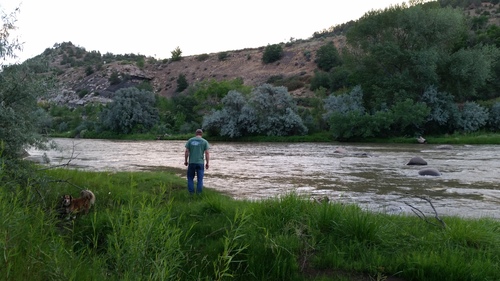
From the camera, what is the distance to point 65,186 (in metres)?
9.91

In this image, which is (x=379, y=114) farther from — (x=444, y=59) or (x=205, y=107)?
(x=205, y=107)

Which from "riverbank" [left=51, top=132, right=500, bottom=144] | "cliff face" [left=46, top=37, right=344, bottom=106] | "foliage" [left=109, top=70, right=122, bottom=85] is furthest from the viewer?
"foliage" [left=109, top=70, right=122, bottom=85]

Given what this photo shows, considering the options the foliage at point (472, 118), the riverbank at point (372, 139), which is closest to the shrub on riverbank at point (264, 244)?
the riverbank at point (372, 139)

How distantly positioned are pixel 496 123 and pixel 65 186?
43989 mm

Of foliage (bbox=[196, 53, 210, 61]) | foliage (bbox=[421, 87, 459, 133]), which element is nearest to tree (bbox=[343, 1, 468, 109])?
foliage (bbox=[421, 87, 459, 133])

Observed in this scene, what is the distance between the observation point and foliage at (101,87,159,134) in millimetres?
62959

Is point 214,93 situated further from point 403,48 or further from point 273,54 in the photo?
point 273,54

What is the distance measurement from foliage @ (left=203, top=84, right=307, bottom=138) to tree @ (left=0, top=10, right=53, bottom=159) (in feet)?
134

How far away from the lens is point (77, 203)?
27.0ft

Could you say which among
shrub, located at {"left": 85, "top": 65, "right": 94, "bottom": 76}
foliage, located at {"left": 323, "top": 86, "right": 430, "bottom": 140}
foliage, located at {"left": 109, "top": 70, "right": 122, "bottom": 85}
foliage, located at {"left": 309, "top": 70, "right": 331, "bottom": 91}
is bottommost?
foliage, located at {"left": 323, "top": 86, "right": 430, "bottom": 140}

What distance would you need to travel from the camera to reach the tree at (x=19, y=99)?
7.74 m

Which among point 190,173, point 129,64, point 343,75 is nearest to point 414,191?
point 190,173

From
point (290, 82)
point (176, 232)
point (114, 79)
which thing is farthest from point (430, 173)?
point (114, 79)

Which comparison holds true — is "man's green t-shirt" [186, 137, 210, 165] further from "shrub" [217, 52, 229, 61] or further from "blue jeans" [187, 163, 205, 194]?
"shrub" [217, 52, 229, 61]
